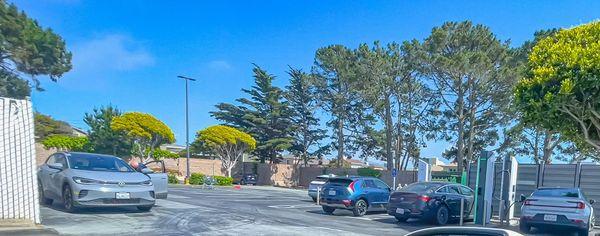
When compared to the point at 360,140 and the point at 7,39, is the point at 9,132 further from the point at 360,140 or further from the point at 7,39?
the point at 360,140

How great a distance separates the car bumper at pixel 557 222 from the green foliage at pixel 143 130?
36515mm

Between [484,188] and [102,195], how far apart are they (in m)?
11.8

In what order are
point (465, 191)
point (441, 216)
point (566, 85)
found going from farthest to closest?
point (465, 191)
point (441, 216)
point (566, 85)

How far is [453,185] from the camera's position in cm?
1834

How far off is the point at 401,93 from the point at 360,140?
33.0 feet

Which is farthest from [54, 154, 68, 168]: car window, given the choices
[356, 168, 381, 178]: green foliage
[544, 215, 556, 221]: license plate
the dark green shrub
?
[356, 168, 381, 178]: green foliage

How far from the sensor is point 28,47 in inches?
1251

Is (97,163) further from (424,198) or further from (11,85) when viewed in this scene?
(11,85)

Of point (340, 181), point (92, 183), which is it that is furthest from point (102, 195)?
point (340, 181)

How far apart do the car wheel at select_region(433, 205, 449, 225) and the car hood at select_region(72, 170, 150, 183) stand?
8911 mm

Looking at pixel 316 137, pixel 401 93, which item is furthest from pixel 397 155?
pixel 316 137

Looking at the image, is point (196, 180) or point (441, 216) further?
point (196, 180)

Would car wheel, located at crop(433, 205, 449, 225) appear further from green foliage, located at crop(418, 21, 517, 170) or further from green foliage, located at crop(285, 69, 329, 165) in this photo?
green foliage, located at crop(285, 69, 329, 165)

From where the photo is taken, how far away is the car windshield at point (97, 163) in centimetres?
1309
